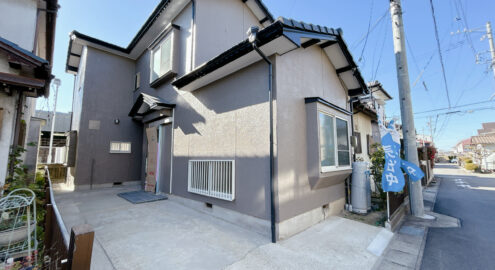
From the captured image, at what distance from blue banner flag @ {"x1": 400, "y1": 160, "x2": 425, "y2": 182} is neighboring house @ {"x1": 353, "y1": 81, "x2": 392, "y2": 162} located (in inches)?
89.8

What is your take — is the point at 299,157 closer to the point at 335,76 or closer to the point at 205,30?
the point at 335,76

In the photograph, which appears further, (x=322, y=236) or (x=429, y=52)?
(x=429, y=52)

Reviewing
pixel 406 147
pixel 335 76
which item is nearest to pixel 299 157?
pixel 335 76

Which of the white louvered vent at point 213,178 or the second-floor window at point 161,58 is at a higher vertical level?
the second-floor window at point 161,58

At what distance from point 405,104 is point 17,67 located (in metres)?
10.2

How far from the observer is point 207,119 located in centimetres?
538

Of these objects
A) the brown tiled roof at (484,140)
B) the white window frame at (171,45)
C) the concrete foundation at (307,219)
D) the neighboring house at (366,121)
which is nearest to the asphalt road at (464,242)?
the concrete foundation at (307,219)

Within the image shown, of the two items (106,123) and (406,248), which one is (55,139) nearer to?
(106,123)

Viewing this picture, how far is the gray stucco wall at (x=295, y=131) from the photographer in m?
3.83

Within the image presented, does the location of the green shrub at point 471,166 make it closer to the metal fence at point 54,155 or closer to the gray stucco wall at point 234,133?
the gray stucco wall at point 234,133

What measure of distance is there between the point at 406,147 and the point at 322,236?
4.18 m

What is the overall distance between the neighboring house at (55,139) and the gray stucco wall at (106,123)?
2.61m

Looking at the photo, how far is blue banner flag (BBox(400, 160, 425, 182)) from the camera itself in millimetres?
5180

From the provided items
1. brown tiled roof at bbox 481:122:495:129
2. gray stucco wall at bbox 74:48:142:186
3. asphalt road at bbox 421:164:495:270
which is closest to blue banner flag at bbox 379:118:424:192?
asphalt road at bbox 421:164:495:270
